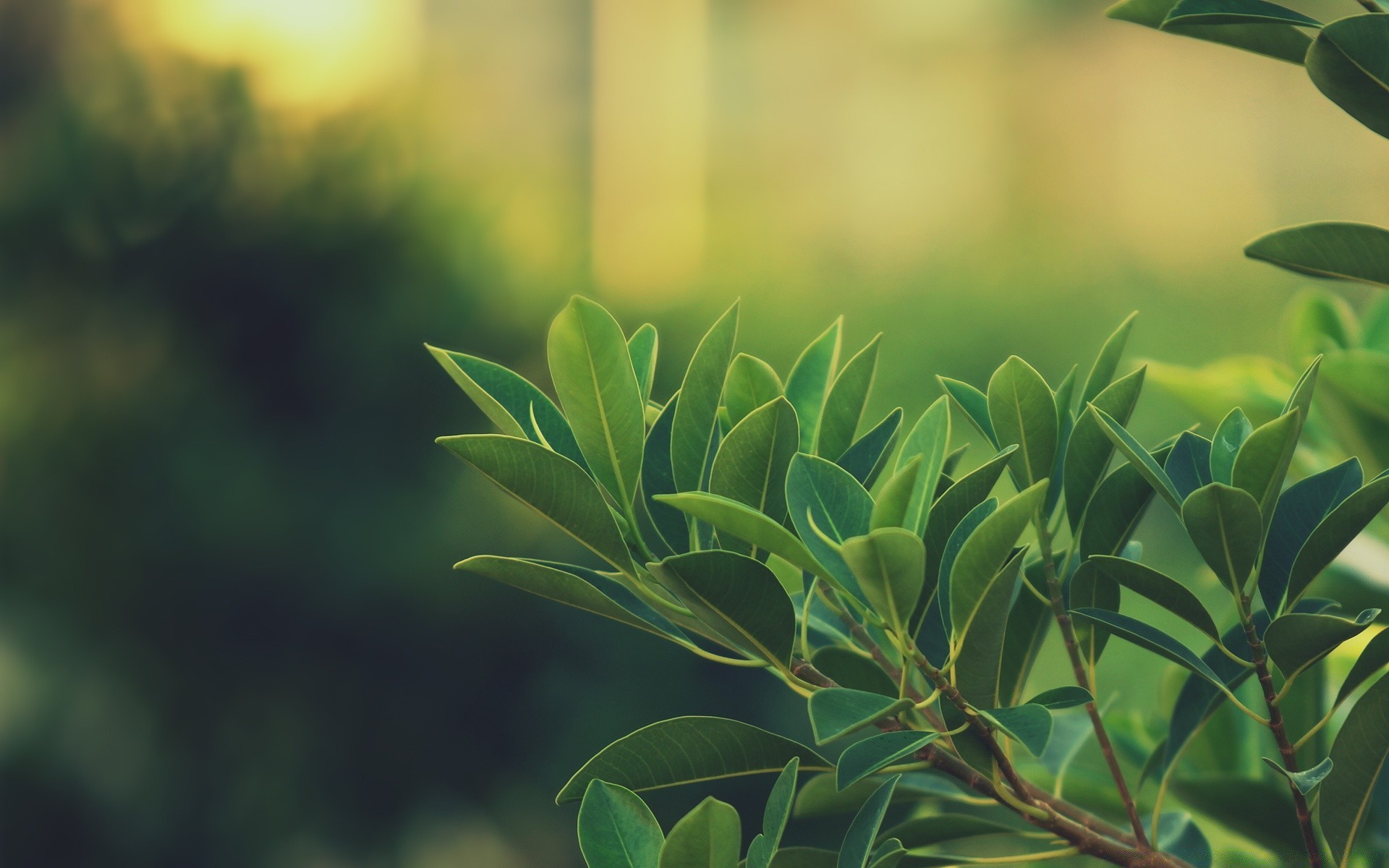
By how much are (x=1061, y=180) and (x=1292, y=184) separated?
936 millimetres

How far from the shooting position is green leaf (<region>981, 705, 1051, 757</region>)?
0.78 feet

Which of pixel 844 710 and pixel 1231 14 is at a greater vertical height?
pixel 1231 14

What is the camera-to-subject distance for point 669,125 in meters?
4.78

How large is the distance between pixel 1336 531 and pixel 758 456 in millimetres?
126

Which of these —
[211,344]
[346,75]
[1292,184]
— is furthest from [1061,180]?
[211,344]

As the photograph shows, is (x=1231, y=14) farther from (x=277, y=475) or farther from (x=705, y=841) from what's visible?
(x=277, y=475)

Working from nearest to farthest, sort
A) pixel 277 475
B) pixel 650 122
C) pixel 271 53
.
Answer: pixel 277 475 < pixel 271 53 < pixel 650 122

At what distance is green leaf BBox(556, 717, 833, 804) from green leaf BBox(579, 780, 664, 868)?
1 cm

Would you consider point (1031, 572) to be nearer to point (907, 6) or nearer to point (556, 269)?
point (556, 269)

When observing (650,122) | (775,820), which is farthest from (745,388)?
(650,122)

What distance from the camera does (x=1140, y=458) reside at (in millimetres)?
249

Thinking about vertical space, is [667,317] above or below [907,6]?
below

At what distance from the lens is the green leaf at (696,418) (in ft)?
0.95

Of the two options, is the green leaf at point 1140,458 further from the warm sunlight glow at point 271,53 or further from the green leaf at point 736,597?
the warm sunlight glow at point 271,53
